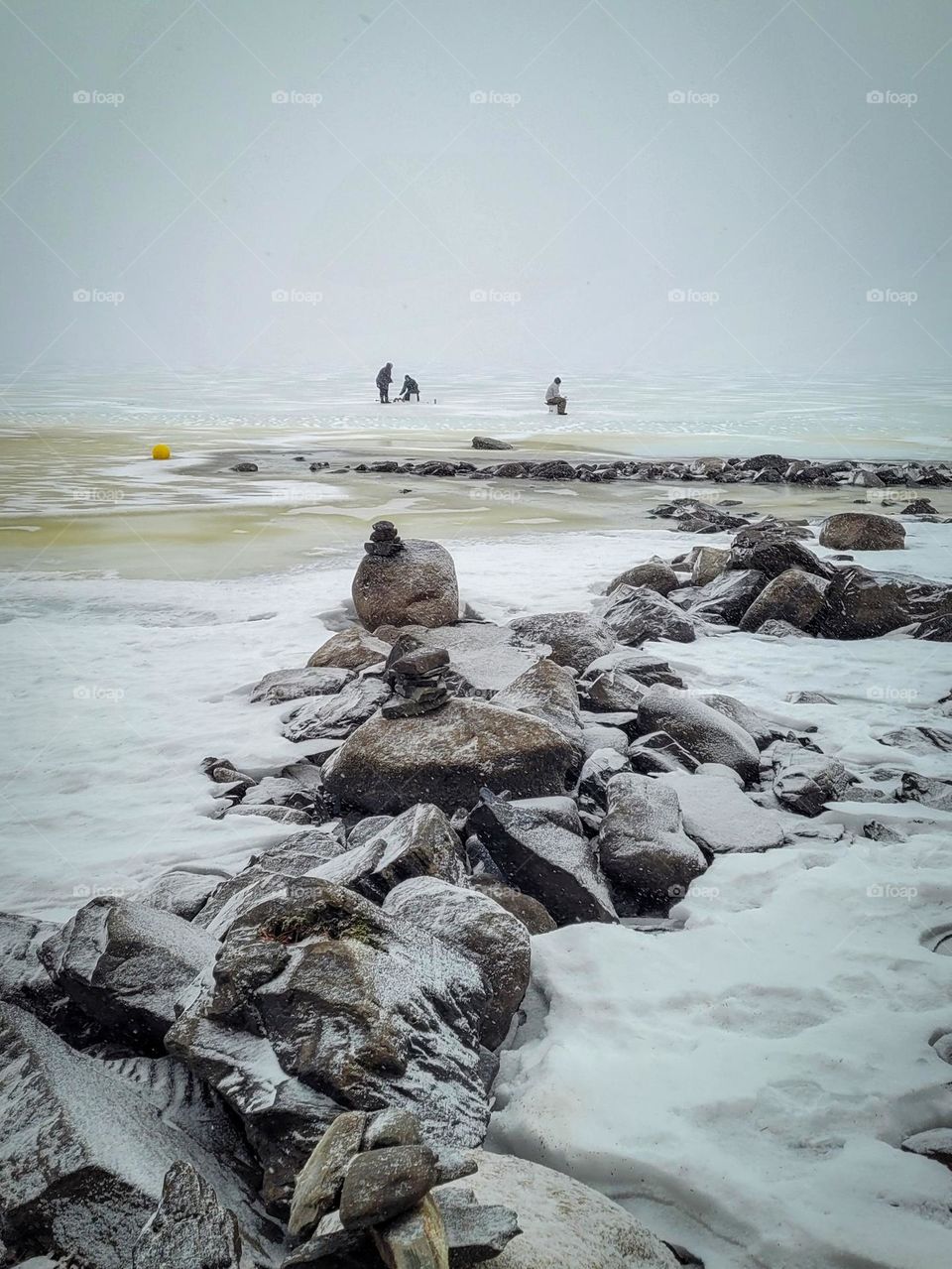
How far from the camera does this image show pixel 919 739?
5133 millimetres

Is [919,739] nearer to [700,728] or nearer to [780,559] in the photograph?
[700,728]

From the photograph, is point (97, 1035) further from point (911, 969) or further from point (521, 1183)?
point (911, 969)

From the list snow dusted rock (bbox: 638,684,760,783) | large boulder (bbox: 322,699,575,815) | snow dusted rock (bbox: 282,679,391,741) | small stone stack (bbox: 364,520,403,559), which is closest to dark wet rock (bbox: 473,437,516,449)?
small stone stack (bbox: 364,520,403,559)

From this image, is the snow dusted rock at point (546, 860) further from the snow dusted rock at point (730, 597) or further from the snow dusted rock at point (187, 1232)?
the snow dusted rock at point (730, 597)

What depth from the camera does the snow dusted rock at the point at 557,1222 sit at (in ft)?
6.16

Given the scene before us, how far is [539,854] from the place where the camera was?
11.7 feet

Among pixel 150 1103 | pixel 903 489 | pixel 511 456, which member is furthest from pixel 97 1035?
pixel 511 456

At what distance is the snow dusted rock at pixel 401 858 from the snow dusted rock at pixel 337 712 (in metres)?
1.62

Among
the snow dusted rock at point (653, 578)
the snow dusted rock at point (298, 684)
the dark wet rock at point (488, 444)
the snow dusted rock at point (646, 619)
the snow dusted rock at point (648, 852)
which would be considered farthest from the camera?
the dark wet rock at point (488, 444)

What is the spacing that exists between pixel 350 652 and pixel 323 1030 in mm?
4186

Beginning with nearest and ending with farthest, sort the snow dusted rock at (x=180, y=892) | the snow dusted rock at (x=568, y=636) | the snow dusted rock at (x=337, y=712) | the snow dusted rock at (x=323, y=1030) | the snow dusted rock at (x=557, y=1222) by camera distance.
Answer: the snow dusted rock at (x=557, y=1222) → the snow dusted rock at (x=323, y=1030) → the snow dusted rock at (x=180, y=892) → the snow dusted rock at (x=337, y=712) → the snow dusted rock at (x=568, y=636)

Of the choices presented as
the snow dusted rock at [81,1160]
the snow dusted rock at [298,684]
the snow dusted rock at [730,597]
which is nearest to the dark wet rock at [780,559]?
the snow dusted rock at [730,597]

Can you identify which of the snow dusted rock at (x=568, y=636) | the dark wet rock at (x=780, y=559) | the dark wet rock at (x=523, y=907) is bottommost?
the dark wet rock at (x=523, y=907)

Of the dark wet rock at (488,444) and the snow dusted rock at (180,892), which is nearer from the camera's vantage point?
the snow dusted rock at (180,892)
